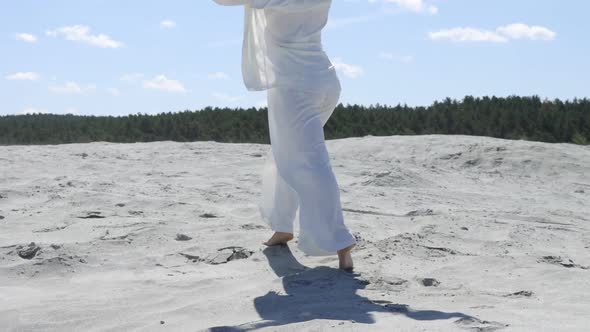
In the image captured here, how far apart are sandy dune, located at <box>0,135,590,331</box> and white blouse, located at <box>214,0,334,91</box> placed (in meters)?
1.08

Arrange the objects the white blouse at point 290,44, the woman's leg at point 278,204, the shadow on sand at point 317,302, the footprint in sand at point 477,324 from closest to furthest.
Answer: the footprint in sand at point 477,324 → the shadow on sand at point 317,302 → the white blouse at point 290,44 → the woman's leg at point 278,204

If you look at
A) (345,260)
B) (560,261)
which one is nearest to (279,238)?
(345,260)

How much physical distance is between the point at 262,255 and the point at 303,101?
1.00m

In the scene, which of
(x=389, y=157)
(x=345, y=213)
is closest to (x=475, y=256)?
(x=345, y=213)

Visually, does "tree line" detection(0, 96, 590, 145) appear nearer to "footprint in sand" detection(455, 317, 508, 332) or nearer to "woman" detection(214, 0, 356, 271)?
"woman" detection(214, 0, 356, 271)

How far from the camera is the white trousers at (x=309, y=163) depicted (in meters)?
4.03

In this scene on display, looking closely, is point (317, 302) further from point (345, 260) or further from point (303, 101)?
point (303, 101)

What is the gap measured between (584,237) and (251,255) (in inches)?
100

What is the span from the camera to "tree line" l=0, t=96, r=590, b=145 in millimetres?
14259

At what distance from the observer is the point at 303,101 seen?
4.11 m

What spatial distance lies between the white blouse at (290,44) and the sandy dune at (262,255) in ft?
3.55

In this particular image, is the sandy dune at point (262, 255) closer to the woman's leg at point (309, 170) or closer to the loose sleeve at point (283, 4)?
the woman's leg at point (309, 170)

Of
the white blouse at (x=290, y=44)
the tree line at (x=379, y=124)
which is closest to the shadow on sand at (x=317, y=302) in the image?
the white blouse at (x=290, y=44)

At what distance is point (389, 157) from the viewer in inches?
388
